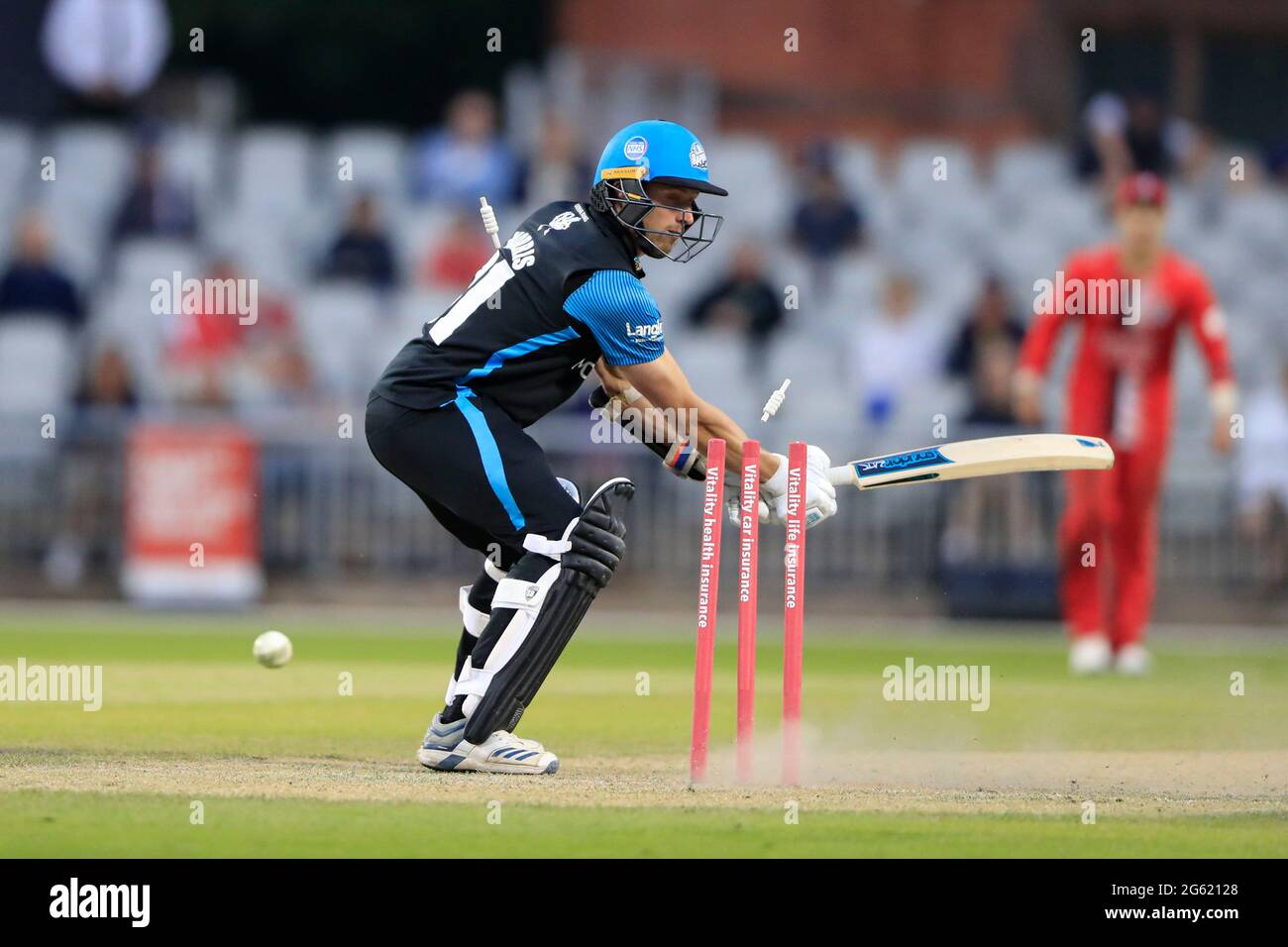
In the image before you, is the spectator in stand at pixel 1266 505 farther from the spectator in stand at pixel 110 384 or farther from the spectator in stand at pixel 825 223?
the spectator in stand at pixel 110 384

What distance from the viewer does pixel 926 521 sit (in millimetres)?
17422

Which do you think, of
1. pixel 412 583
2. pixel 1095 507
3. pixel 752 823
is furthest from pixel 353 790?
pixel 412 583

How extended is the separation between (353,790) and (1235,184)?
663 inches

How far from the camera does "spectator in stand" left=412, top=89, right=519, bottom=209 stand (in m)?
20.3

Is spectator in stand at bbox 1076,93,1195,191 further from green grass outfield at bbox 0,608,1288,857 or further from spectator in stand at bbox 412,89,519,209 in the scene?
green grass outfield at bbox 0,608,1288,857

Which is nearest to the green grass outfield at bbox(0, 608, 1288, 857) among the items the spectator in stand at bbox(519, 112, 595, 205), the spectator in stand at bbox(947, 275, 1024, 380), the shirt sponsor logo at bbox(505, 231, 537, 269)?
the shirt sponsor logo at bbox(505, 231, 537, 269)

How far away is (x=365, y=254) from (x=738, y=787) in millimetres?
12706

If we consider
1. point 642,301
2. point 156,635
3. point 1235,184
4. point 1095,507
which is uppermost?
point 1235,184

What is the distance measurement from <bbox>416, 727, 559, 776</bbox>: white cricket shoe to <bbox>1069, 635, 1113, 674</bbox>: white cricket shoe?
6.45 meters

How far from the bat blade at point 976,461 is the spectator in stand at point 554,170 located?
11.2 metres

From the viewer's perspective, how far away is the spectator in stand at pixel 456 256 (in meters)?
19.4

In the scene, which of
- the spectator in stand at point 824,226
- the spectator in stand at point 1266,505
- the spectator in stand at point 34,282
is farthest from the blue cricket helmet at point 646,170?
the spectator in stand at point 34,282

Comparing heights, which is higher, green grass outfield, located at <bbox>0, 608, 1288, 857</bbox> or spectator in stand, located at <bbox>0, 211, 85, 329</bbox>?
spectator in stand, located at <bbox>0, 211, 85, 329</bbox>
